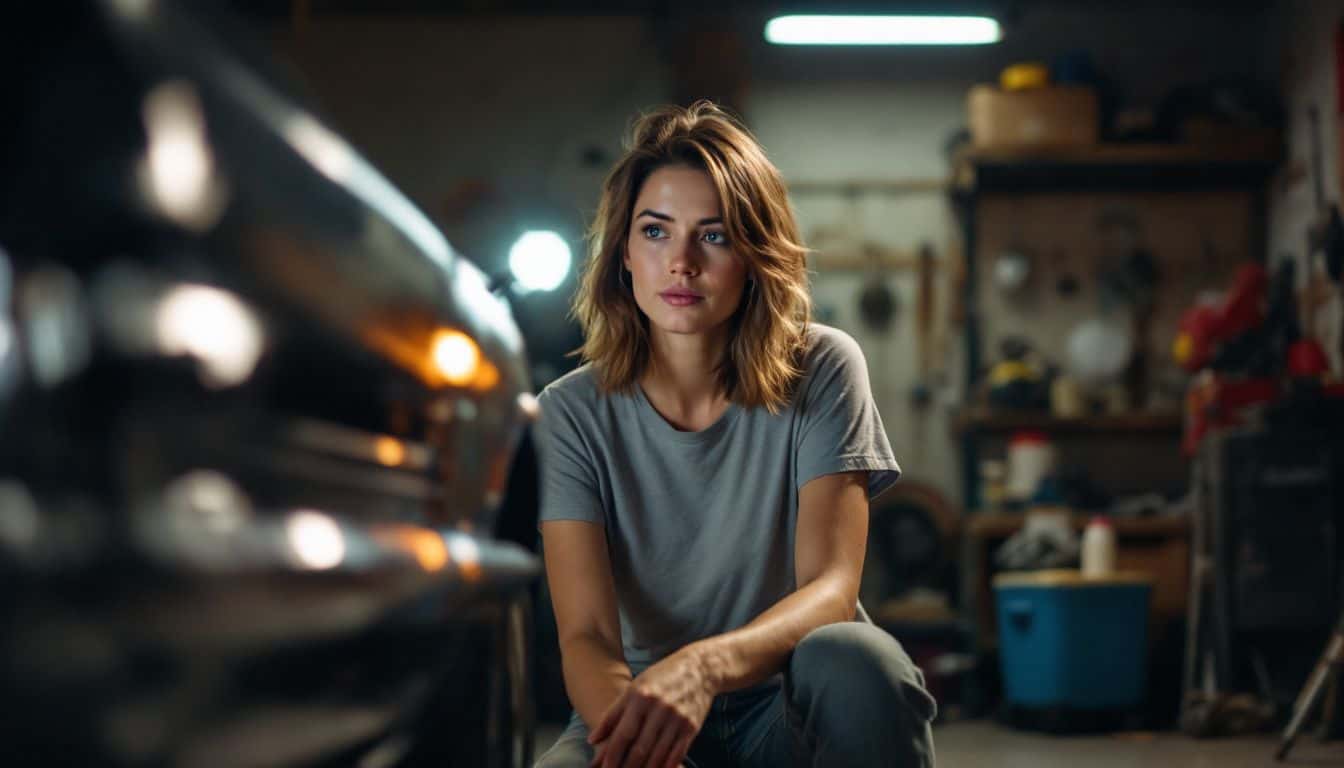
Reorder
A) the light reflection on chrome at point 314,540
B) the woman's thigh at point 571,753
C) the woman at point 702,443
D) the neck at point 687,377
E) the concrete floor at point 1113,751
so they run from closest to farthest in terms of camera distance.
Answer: the light reflection on chrome at point 314,540 < the woman's thigh at point 571,753 < the woman at point 702,443 < the neck at point 687,377 < the concrete floor at point 1113,751

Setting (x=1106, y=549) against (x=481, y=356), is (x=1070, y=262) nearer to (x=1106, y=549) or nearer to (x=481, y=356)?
(x=1106, y=549)

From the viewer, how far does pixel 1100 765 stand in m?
3.39

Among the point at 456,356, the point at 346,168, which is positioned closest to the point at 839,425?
the point at 456,356

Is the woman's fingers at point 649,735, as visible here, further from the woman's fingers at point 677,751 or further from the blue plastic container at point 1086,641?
the blue plastic container at point 1086,641

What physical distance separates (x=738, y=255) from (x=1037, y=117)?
4.16 m

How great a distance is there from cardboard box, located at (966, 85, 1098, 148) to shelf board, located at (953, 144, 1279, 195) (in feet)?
0.13

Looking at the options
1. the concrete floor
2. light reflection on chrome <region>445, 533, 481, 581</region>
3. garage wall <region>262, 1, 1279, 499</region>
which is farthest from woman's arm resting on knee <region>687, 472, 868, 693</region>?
garage wall <region>262, 1, 1279, 499</region>

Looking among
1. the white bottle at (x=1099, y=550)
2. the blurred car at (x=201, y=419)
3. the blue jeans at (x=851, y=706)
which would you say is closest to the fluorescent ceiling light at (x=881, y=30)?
the white bottle at (x=1099, y=550)

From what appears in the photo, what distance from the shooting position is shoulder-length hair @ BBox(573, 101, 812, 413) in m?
1.53

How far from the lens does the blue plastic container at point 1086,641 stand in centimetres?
433

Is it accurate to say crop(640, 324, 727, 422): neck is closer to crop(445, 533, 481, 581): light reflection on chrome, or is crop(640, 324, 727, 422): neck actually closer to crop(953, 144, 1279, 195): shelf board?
crop(445, 533, 481, 581): light reflection on chrome

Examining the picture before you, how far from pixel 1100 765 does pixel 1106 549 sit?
121 cm

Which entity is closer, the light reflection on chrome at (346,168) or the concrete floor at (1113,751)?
the light reflection on chrome at (346,168)

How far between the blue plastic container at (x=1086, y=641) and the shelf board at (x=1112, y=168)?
5.80 feet
